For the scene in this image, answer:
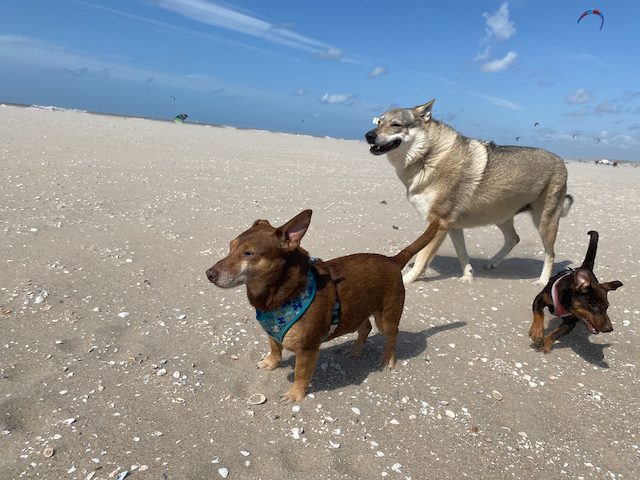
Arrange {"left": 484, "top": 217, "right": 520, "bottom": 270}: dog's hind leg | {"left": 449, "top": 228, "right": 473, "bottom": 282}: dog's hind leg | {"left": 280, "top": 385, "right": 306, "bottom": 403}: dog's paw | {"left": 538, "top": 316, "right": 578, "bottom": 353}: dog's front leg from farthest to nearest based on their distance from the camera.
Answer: {"left": 484, "top": 217, "right": 520, "bottom": 270}: dog's hind leg, {"left": 449, "top": 228, "right": 473, "bottom": 282}: dog's hind leg, {"left": 538, "top": 316, "right": 578, "bottom": 353}: dog's front leg, {"left": 280, "top": 385, "right": 306, "bottom": 403}: dog's paw

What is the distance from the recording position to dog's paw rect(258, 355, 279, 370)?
435cm

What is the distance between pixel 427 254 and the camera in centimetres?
700

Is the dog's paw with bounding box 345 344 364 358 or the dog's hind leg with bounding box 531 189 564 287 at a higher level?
the dog's hind leg with bounding box 531 189 564 287

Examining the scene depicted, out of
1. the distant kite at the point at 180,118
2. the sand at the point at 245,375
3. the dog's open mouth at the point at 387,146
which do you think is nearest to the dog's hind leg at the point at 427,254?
the sand at the point at 245,375

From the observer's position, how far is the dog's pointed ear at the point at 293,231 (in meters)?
3.29

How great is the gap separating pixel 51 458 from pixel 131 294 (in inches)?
110

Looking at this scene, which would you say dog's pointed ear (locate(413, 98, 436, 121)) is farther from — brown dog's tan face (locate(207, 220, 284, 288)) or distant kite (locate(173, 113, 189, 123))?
distant kite (locate(173, 113, 189, 123))

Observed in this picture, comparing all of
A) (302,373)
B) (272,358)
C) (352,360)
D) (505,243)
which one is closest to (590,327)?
(352,360)

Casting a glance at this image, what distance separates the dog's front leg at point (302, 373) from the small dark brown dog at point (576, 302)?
289 centimetres

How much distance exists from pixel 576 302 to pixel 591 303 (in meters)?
0.14

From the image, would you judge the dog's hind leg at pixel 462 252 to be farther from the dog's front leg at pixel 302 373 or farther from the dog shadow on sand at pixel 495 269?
the dog's front leg at pixel 302 373

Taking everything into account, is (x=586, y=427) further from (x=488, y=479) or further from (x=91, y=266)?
(x=91, y=266)

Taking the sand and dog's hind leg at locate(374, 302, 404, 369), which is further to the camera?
dog's hind leg at locate(374, 302, 404, 369)

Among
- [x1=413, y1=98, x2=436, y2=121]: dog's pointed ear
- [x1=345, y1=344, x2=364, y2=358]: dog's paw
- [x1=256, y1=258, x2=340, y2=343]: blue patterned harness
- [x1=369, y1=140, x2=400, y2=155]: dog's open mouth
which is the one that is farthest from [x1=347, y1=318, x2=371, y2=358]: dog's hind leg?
[x1=413, y1=98, x2=436, y2=121]: dog's pointed ear
